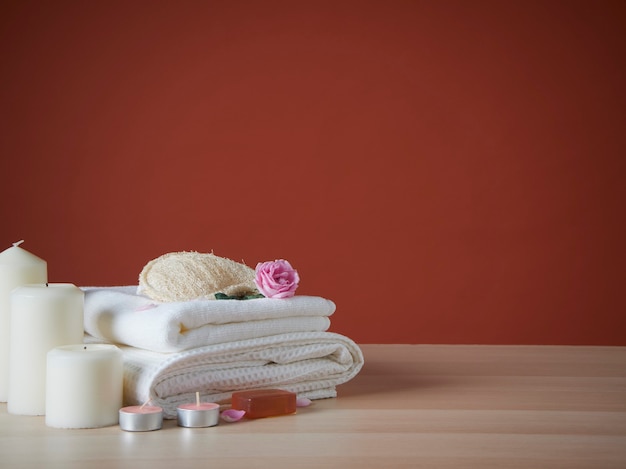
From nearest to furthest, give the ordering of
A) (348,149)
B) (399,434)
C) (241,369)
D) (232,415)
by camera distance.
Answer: (399,434)
(232,415)
(241,369)
(348,149)

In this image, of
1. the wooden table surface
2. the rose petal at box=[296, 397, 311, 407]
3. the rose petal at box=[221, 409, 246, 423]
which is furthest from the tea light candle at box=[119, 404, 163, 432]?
the rose petal at box=[296, 397, 311, 407]

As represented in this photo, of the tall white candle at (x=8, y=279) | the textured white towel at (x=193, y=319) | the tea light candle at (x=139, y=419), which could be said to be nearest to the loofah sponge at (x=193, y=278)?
the textured white towel at (x=193, y=319)

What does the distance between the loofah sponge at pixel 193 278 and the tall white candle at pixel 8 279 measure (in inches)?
8.3

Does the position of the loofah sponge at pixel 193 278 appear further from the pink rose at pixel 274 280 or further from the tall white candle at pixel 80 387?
the tall white candle at pixel 80 387

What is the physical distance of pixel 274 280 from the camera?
1693 mm

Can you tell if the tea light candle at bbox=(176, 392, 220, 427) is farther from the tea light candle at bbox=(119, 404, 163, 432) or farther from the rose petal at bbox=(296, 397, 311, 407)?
the rose petal at bbox=(296, 397, 311, 407)

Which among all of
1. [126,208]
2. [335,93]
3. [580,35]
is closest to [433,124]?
[335,93]

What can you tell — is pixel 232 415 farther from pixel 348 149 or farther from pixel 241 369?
pixel 348 149

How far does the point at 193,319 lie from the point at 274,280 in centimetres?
21

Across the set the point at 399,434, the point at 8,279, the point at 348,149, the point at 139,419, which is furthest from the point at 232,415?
the point at 348,149

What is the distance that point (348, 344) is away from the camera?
179cm

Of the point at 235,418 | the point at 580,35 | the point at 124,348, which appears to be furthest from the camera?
the point at 580,35

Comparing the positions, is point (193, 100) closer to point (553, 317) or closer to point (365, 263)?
point (365, 263)

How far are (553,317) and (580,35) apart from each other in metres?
0.91
